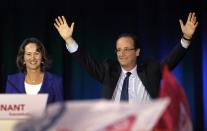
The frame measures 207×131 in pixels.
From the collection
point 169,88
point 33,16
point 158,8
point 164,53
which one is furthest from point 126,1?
point 169,88

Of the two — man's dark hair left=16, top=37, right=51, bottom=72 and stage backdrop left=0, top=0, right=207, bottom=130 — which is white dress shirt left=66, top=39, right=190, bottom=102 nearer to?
man's dark hair left=16, top=37, right=51, bottom=72

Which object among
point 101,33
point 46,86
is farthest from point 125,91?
point 101,33

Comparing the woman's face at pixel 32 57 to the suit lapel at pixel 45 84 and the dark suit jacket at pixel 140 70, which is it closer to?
the suit lapel at pixel 45 84

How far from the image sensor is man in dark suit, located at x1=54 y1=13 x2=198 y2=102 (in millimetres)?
2338

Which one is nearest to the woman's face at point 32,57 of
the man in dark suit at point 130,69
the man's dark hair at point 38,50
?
the man's dark hair at point 38,50

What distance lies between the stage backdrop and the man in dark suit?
5.86 feet

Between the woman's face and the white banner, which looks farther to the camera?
the woman's face

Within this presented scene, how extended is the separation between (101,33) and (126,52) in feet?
7.07

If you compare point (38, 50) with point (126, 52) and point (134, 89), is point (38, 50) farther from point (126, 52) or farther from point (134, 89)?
point (134, 89)

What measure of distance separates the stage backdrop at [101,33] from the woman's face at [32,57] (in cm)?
178

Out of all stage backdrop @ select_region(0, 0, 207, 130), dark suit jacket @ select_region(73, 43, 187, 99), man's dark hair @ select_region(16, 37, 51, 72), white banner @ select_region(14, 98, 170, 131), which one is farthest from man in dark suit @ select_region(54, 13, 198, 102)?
stage backdrop @ select_region(0, 0, 207, 130)

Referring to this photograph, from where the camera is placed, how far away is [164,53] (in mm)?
4453

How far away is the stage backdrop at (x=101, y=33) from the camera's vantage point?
434 cm

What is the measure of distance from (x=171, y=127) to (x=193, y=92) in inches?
142
